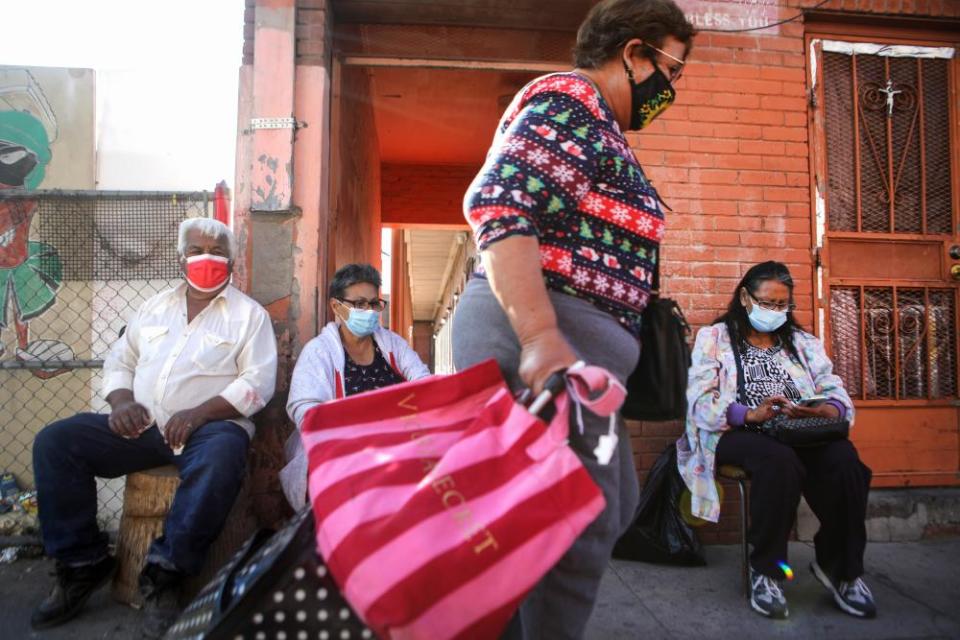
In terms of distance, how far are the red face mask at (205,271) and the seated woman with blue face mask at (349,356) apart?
557 millimetres

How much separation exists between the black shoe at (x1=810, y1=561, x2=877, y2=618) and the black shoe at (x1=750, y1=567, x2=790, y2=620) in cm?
23

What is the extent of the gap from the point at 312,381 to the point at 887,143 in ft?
12.7

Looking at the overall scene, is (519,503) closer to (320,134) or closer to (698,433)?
(698,433)

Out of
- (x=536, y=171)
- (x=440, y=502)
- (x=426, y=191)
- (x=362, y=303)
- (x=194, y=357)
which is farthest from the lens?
(x=426, y=191)

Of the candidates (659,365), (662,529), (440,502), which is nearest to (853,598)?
(662,529)

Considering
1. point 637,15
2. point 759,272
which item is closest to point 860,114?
point 759,272

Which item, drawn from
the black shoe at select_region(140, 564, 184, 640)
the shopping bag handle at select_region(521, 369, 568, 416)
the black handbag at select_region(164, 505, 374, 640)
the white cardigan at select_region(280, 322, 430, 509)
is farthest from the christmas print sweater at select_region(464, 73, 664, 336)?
the black shoe at select_region(140, 564, 184, 640)

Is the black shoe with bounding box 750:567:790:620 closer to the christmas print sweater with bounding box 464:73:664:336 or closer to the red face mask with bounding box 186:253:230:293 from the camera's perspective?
the christmas print sweater with bounding box 464:73:664:336

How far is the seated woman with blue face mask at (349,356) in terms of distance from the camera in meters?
2.99

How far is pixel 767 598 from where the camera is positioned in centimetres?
269

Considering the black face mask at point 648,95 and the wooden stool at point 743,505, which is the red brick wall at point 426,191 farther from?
the black face mask at point 648,95

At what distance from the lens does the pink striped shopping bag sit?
0.97 m

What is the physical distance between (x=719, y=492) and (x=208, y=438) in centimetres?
245

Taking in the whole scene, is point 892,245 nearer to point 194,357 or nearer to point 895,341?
point 895,341
